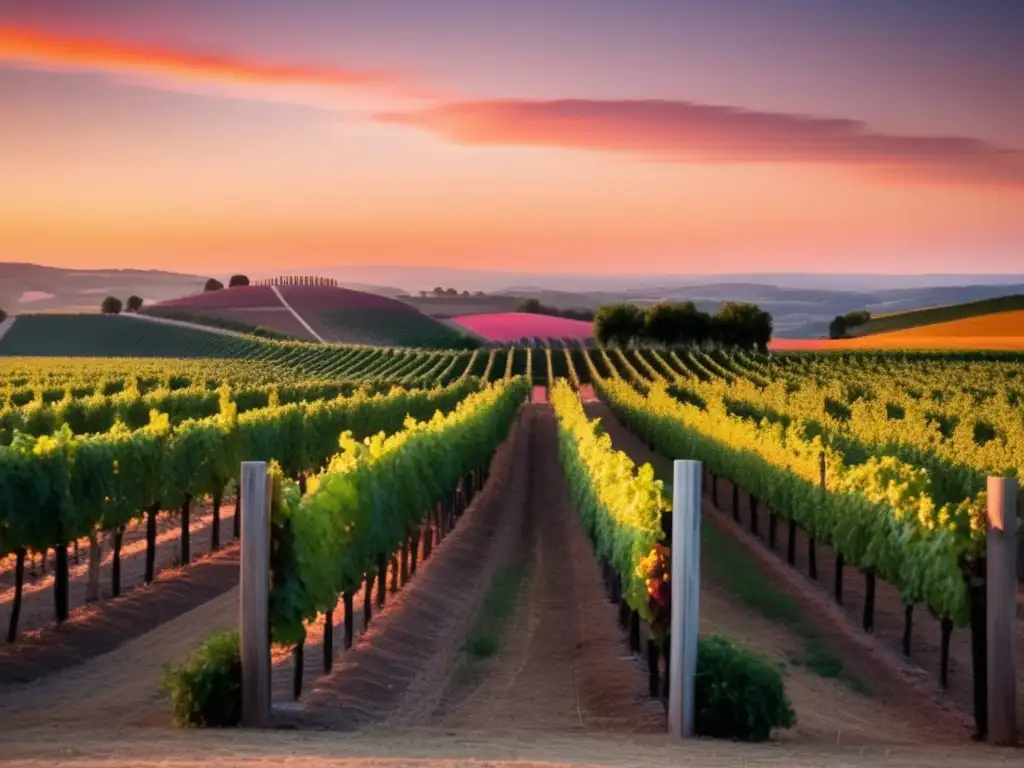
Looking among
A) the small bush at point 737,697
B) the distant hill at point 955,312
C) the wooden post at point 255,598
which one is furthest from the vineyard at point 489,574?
the distant hill at point 955,312

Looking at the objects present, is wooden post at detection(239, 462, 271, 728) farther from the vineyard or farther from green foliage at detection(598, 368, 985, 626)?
green foliage at detection(598, 368, 985, 626)

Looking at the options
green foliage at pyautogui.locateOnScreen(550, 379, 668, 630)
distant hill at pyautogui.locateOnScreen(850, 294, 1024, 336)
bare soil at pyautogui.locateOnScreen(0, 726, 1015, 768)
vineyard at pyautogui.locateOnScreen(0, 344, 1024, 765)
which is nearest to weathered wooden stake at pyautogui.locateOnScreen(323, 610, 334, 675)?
vineyard at pyautogui.locateOnScreen(0, 344, 1024, 765)

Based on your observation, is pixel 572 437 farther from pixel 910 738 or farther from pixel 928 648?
pixel 910 738

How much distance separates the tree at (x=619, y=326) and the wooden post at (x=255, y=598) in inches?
5687

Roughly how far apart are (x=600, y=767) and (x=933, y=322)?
180 m

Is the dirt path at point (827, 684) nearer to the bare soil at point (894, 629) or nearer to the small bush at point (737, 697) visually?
the bare soil at point (894, 629)

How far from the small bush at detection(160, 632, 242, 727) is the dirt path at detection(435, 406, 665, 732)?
2.38m

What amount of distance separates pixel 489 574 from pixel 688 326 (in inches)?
5094

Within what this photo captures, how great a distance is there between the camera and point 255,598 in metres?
12.3

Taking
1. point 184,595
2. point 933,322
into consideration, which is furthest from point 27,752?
point 933,322

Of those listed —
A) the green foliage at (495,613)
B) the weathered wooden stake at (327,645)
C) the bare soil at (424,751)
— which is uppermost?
the bare soil at (424,751)

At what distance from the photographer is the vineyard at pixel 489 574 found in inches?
555

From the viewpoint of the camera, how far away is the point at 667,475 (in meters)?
44.9

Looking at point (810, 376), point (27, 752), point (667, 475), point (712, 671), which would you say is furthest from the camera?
point (810, 376)
